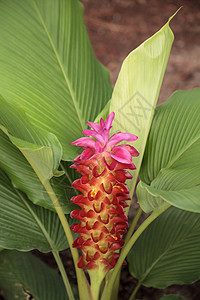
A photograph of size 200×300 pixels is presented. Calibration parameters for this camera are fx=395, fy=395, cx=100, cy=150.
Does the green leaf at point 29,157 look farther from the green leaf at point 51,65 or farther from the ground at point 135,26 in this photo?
the ground at point 135,26

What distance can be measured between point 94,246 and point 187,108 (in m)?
0.42

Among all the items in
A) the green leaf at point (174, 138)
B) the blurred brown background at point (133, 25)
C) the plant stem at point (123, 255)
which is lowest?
the plant stem at point (123, 255)

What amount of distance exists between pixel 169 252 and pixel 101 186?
1.34ft

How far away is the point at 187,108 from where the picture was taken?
39.2 inches

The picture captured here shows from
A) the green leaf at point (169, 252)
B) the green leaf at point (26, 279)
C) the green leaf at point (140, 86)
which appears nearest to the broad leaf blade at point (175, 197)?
the green leaf at point (140, 86)

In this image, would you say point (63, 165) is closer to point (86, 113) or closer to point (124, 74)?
point (86, 113)

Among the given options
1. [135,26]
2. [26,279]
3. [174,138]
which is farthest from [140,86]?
[135,26]

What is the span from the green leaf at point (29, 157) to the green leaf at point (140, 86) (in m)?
0.17

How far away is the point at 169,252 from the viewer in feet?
3.50

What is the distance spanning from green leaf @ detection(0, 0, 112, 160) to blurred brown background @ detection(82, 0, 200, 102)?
0.96 metres

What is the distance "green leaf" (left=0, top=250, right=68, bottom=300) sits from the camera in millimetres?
1073

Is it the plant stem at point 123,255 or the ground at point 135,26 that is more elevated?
the ground at point 135,26

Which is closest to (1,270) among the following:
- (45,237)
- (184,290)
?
(45,237)

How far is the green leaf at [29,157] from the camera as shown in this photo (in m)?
0.77
